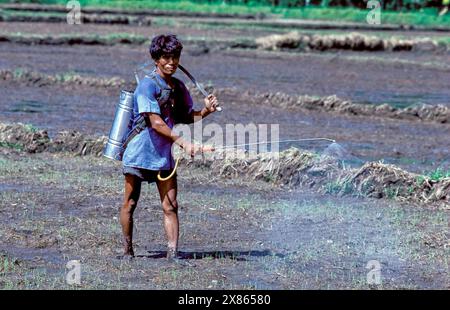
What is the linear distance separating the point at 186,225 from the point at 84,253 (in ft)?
4.41

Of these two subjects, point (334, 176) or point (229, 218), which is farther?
point (334, 176)

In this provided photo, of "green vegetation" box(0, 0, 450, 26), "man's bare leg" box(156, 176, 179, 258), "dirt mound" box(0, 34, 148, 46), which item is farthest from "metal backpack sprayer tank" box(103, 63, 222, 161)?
"green vegetation" box(0, 0, 450, 26)

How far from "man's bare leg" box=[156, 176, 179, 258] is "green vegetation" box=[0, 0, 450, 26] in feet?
130

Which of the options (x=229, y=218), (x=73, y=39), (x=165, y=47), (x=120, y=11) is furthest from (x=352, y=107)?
(x=120, y=11)

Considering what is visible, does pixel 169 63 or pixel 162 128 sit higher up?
pixel 169 63

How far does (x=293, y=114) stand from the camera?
17.0 metres

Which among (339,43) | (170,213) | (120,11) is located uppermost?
(170,213)

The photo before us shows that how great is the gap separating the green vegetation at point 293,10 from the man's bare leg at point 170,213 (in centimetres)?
3964

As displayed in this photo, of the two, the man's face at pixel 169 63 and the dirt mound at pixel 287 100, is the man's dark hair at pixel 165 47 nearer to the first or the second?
the man's face at pixel 169 63

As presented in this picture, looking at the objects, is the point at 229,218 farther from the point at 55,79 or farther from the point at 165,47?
the point at 55,79

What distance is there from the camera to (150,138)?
720 cm

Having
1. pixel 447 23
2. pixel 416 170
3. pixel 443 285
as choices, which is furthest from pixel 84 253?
pixel 447 23

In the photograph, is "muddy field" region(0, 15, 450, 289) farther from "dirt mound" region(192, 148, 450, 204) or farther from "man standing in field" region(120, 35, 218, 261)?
"man standing in field" region(120, 35, 218, 261)

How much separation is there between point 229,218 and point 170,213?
1816 mm
